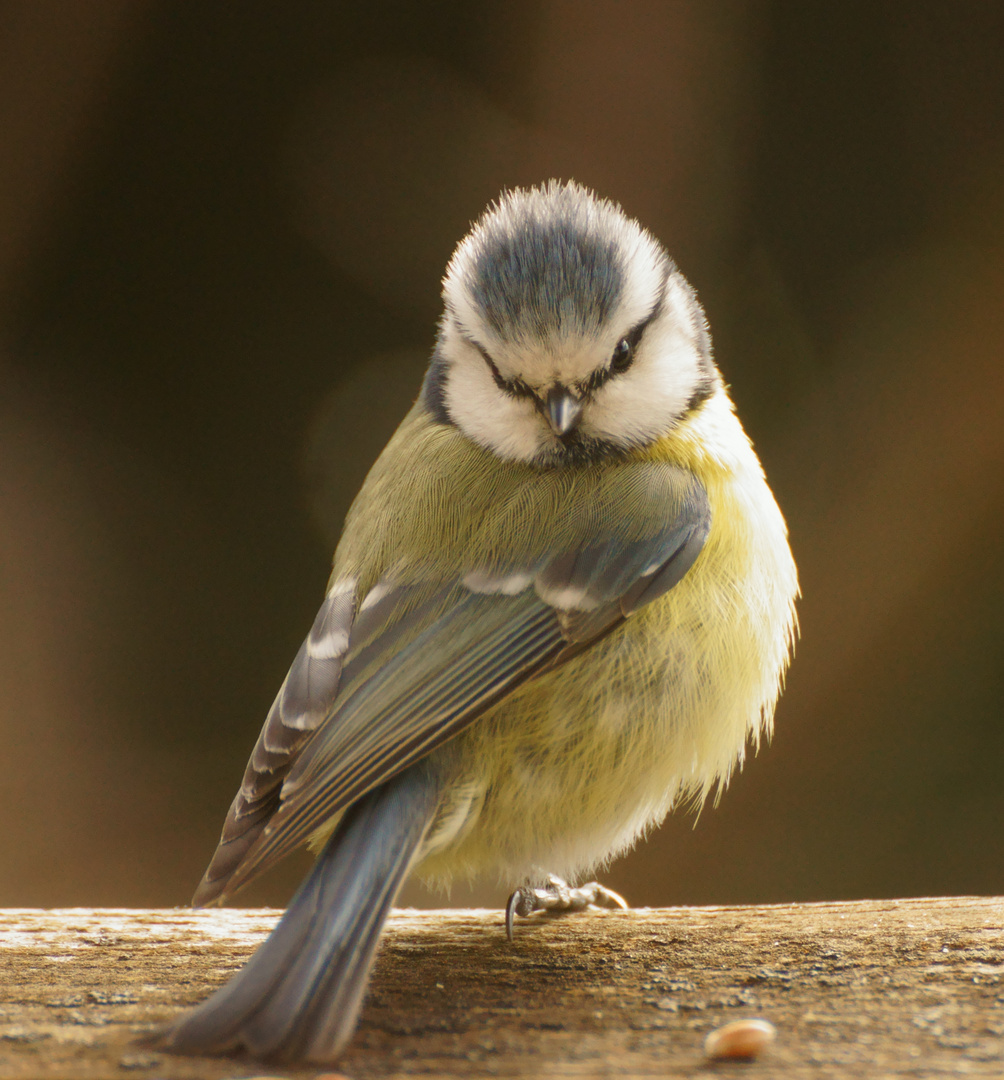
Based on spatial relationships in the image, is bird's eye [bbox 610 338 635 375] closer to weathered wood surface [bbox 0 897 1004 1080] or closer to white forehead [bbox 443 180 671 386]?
white forehead [bbox 443 180 671 386]

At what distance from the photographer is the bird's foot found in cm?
143

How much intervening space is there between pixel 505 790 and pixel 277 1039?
1.46 ft

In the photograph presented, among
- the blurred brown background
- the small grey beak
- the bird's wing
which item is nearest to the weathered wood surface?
the bird's wing

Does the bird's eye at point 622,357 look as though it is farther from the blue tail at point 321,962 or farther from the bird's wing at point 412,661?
the blue tail at point 321,962

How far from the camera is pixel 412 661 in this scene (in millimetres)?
1258

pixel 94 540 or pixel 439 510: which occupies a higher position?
pixel 94 540

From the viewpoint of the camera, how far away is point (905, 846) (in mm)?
2279

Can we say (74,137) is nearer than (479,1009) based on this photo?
No

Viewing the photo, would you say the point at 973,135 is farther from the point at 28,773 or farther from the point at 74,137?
the point at 28,773

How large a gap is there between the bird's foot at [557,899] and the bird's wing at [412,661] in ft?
1.03

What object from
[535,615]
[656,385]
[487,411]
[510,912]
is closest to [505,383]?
[487,411]

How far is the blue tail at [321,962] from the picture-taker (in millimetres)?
902

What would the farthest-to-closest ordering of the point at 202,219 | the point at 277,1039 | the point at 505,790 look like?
the point at 202,219 < the point at 505,790 < the point at 277,1039

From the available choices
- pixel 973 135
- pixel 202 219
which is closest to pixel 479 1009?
pixel 202 219
